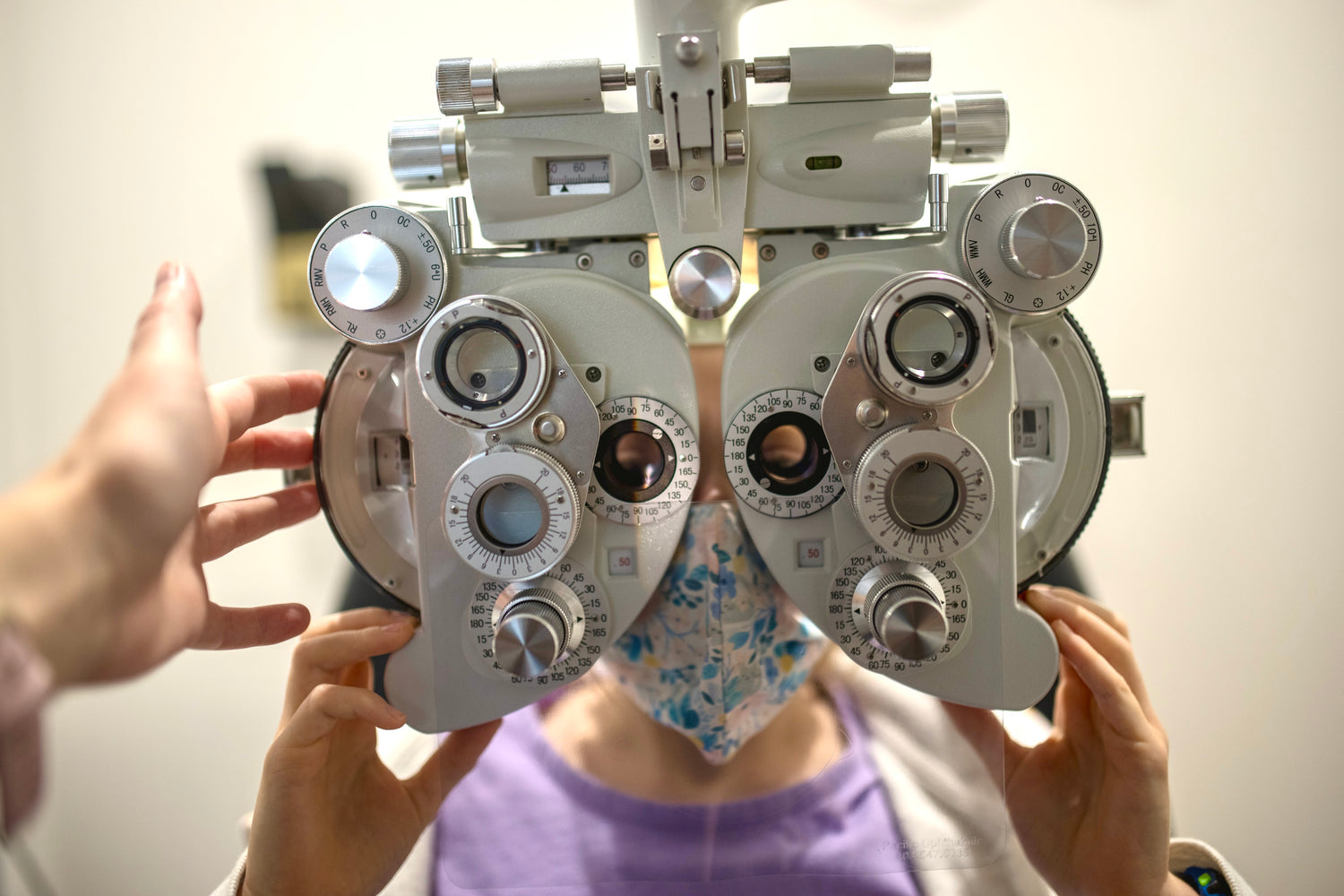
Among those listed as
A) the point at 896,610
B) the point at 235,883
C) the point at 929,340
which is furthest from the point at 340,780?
the point at 929,340

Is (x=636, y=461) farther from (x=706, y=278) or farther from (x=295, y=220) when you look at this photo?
(x=295, y=220)

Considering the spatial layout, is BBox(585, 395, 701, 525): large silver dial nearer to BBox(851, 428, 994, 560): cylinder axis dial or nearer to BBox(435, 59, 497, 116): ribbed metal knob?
BBox(851, 428, 994, 560): cylinder axis dial

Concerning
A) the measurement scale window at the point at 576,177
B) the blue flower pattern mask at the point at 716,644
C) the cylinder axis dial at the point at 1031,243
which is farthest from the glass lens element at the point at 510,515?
the cylinder axis dial at the point at 1031,243

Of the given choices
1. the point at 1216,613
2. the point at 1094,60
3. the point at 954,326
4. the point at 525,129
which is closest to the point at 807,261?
the point at 954,326

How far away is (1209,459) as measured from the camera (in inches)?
36.5

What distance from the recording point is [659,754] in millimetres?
707

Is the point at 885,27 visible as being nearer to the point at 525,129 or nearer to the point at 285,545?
the point at 525,129

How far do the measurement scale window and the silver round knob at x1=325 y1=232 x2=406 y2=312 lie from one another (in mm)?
128

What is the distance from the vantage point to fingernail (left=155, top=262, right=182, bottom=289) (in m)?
0.50

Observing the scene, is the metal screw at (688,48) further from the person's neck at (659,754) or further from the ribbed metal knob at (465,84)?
the person's neck at (659,754)

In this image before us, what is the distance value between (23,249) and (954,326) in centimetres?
95

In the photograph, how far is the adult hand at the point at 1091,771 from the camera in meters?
0.64

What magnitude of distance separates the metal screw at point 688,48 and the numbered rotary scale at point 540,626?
359mm

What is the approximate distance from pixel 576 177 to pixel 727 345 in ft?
0.55
